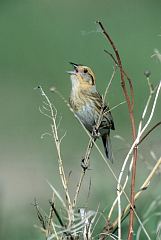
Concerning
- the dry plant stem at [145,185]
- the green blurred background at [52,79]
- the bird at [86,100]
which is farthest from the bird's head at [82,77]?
the dry plant stem at [145,185]

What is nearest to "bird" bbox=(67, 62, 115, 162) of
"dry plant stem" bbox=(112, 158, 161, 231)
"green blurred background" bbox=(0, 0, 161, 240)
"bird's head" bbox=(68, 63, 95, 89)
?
"bird's head" bbox=(68, 63, 95, 89)

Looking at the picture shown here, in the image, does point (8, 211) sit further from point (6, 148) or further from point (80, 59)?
point (80, 59)

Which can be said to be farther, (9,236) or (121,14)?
(121,14)

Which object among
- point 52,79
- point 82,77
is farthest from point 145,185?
point 52,79

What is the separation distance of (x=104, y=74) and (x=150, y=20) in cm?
328

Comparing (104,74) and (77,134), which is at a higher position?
(104,74)

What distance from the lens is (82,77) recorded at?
283 inches

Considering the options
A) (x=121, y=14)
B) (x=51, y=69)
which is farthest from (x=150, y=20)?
(x=51, y=69)

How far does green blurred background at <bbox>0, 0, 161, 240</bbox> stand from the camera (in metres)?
8.09

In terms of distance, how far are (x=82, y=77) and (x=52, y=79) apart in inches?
303

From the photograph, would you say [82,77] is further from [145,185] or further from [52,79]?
[52,79]

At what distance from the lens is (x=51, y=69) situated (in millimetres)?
15531

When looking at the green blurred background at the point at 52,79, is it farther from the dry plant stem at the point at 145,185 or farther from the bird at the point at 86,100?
the dry plant stem at the point at 145,185

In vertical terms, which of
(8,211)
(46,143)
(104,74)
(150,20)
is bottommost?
(8,211)
